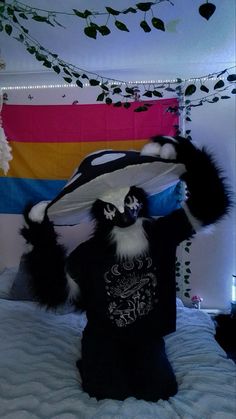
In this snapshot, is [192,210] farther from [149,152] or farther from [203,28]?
[203,28]

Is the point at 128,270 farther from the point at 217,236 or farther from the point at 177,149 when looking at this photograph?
the point at 217,236

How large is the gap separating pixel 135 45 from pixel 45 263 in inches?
53.0

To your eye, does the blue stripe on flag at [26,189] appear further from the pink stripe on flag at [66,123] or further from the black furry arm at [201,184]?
the black furry arm at [201,184]

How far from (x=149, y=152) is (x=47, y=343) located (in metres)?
0.92

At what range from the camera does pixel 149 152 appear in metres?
1.09

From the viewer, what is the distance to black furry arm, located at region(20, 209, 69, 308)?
108 cm

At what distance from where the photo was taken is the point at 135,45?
1735 mm

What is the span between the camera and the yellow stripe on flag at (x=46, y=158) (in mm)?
2072

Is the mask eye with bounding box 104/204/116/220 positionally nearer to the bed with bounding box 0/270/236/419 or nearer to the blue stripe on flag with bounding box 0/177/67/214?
the bed with bounding box 0/270/236/419

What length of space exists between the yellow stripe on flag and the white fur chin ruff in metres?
1.04

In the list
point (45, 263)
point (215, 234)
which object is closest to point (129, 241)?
point (45, 263)

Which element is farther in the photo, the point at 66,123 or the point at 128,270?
the point at 66,123

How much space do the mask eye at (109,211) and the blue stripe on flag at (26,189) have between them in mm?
998

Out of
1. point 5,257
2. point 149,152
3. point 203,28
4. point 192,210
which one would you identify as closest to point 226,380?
point 192,210
